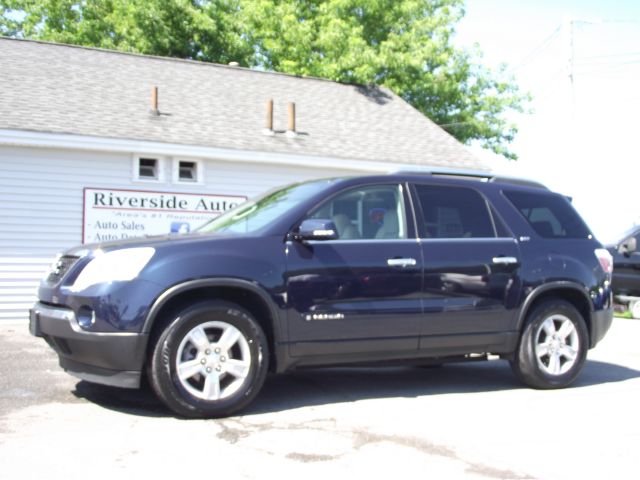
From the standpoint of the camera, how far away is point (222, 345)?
18.7 feet

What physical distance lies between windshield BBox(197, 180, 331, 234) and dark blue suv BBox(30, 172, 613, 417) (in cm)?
3

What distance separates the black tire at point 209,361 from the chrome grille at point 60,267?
0.98 m

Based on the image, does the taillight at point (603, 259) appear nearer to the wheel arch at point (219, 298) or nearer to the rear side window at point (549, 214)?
the rear side window at point (549, 214)

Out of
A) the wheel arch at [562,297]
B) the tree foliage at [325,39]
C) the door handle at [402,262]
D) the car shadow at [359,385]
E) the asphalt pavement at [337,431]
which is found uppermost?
the tree foliage at [325,39]

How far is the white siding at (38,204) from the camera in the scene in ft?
42.5

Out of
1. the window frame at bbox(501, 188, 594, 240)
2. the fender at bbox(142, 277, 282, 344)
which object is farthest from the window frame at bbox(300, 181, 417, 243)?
the window frame at bbox(501, 188, 594, 240)

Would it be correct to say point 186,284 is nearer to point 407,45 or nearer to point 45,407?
point 45,407

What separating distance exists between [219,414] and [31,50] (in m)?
13.0

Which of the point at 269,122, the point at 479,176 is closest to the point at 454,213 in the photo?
the point at 479,176

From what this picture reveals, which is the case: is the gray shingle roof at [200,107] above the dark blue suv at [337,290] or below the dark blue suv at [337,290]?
above

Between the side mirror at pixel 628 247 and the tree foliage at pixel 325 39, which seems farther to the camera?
the tree foliage at pixel 325 39

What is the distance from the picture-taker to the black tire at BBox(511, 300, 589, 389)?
700 centimetres

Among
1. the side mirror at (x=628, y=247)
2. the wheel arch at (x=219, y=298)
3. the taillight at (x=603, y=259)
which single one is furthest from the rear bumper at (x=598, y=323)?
the side mirror at (x=628, y=247)

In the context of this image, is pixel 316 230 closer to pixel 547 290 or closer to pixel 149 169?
pixel 547 290
